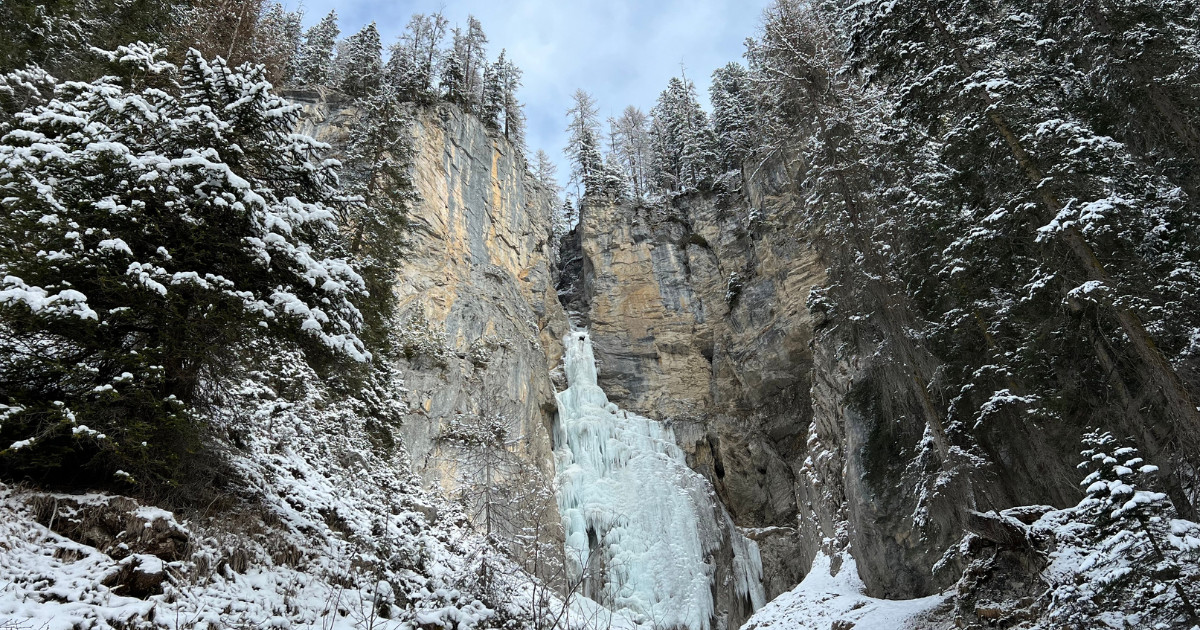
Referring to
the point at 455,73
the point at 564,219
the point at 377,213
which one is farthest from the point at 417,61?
the point at 377,213

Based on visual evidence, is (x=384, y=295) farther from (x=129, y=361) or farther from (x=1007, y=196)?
(x=1007, y=196)

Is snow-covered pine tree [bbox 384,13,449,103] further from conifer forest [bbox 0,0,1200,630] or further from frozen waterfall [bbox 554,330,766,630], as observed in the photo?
frozen waterfall [bbox 554,330,766,630]

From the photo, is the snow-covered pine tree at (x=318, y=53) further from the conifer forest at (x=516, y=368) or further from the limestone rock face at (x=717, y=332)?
the limestone rock face at (x=717, y=332)

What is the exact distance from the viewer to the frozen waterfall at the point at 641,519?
18.8 metres

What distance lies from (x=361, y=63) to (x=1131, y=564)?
2955cm

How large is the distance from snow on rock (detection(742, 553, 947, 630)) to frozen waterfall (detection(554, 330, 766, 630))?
407cm

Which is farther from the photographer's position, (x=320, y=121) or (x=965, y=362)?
(x=320, y=121)

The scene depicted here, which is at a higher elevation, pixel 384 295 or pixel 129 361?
pixel 384 295

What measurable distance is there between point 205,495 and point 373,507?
262cm

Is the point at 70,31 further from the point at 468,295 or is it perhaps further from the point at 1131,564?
the point at 468,295

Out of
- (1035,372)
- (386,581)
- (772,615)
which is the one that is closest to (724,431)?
(772,615)

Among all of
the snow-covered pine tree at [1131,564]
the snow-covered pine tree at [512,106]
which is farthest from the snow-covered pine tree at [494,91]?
the snow-covered pine tree at [1131,564]

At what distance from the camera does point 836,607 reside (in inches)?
497

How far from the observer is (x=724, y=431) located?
25.9 meters
